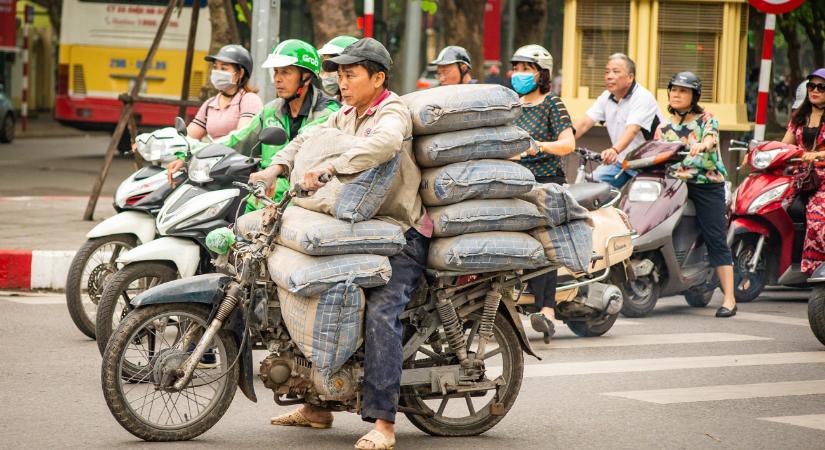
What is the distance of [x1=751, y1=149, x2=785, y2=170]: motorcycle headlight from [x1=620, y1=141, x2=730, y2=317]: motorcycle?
2.05 ft

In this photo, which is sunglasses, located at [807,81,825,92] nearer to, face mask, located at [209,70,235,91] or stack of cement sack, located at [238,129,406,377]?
face mask, located at [209,70,235,91]

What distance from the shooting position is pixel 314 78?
7.25m

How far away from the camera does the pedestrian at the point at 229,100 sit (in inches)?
314

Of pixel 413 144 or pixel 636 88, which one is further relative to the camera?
pixel 636 88

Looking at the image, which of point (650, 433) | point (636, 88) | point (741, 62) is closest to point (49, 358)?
point (650, 433)

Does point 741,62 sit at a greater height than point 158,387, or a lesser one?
greater

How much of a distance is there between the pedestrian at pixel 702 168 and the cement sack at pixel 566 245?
3.78 metres

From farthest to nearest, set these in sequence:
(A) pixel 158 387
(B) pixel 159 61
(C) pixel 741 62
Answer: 1. (B) pixel 159 61
2. (C) pixel 741 62
3. (A) pixel 158 387

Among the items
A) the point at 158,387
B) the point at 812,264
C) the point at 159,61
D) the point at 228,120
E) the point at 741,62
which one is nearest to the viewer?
the point at 158,387

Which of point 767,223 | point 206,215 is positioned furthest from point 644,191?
point 206,215

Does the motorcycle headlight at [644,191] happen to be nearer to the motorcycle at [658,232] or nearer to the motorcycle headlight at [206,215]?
the motorcycle at [658,232]

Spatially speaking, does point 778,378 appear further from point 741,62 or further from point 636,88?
point 741,62

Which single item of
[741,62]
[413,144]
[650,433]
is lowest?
[650,433]

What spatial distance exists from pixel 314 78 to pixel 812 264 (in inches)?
170
